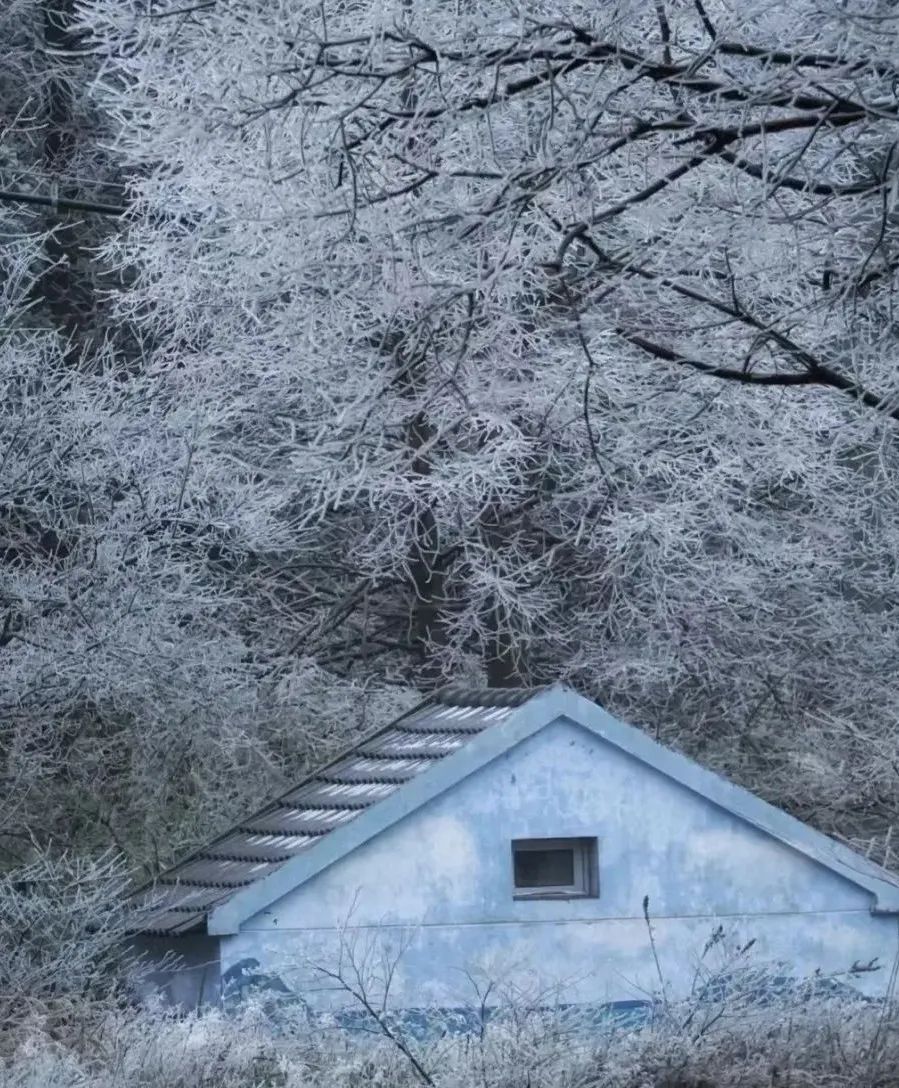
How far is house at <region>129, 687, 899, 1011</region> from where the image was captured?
9711mm

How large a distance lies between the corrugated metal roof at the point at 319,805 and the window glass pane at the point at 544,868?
2.34 ft

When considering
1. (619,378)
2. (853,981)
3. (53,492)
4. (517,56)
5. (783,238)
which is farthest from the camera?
(619,378)

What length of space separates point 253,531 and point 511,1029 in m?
7.50

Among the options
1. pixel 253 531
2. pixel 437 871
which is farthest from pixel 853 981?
pixel 253 531

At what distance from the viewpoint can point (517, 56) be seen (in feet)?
24.2

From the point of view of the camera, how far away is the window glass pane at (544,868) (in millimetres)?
10359

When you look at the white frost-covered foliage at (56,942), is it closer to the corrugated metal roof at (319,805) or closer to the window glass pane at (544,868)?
the corrugated metal roof at (319,805)

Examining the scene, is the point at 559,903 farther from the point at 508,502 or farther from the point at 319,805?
the point at 508,502

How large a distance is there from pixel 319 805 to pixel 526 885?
1331 mm

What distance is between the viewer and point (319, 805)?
36.1ft

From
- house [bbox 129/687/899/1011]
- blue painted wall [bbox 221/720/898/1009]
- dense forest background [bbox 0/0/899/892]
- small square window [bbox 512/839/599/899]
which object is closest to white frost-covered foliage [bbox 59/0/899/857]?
dense forest background [bbox 0/0/899/892]

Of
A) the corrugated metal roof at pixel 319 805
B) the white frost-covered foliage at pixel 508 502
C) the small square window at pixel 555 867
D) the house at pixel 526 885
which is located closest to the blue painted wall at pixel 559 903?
the house at pixel 526 885

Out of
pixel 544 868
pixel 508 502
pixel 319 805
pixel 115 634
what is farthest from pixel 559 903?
pixel 508 502

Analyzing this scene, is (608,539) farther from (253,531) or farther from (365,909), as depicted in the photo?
(365,909)
